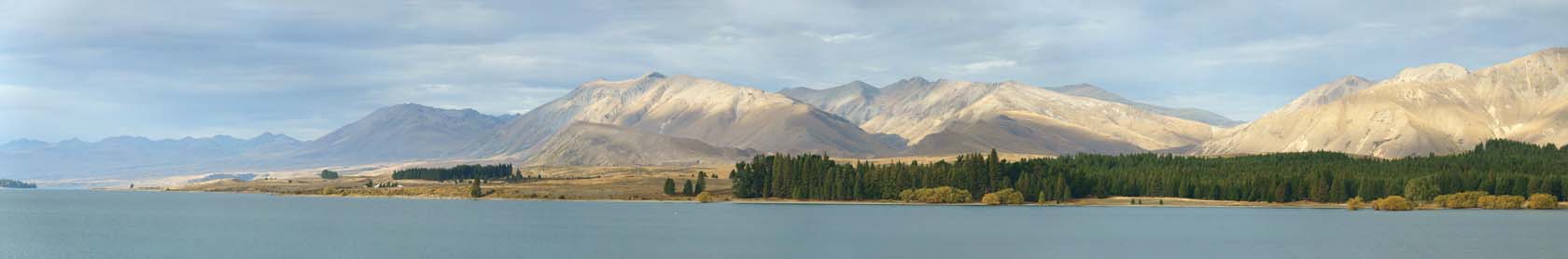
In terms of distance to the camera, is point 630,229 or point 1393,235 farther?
point 630,229

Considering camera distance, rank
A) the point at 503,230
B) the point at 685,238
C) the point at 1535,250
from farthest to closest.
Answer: the point at 503,230
the point at 685,238
the point at 1535,250

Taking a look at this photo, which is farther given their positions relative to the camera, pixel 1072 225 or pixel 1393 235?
pixel 1072 225

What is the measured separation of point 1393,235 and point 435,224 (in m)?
99.5

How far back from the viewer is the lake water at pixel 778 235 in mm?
110938

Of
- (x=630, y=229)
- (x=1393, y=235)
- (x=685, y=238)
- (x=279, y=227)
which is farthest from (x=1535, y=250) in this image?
(x=279, y=227)

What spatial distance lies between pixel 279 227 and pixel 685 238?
159 feet

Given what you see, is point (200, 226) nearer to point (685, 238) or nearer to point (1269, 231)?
point (685, 238)

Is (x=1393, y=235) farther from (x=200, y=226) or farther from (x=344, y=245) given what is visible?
(x=200, y=226)

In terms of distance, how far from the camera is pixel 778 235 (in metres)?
134

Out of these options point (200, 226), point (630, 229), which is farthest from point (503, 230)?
point (200, 226)

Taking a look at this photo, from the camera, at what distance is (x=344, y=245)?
11519 centimetres

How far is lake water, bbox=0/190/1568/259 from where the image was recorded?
364 ft

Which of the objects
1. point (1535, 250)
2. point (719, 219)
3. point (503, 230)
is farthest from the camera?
point (719, 219)

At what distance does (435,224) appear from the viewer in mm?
153125
